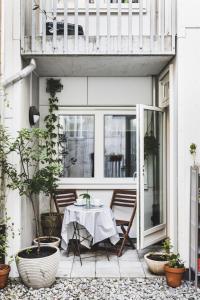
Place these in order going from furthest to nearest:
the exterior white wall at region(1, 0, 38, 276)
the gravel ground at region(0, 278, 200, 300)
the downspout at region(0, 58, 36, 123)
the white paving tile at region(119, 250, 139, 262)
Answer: the white paving tile at region(119, 250, 139, 262) < the exterior white wall at region(1, 0, 38, 276) < the downspout at region(0, 58, 36, 123) < the gravel ground at region(0, 278, 200, 300)

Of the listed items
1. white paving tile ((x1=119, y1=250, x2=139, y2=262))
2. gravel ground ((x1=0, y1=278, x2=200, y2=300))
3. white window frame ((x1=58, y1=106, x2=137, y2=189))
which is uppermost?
white window frame ((x1=58, y1=106, x2=137, y2=189))

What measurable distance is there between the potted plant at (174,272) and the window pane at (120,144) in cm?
228

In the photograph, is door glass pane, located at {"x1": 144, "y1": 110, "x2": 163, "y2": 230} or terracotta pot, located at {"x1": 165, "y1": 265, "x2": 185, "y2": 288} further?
door glass pane, located at {"x1": 144, "y1": 110, "x2": 163, "y2": 230}

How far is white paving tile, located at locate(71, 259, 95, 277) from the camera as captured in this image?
4605 mm

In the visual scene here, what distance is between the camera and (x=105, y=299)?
3883 mm

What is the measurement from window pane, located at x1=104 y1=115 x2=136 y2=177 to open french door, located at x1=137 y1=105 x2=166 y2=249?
0.76 meters

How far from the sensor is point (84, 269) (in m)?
4.79

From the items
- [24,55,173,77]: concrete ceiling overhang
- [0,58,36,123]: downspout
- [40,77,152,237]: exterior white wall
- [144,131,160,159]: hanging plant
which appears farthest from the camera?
[40,77,152,237]: exterior white wall

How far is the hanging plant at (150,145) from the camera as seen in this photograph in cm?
535

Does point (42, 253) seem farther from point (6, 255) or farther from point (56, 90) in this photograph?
point (56, 90)

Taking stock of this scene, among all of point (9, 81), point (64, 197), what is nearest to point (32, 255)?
point (64, 197)

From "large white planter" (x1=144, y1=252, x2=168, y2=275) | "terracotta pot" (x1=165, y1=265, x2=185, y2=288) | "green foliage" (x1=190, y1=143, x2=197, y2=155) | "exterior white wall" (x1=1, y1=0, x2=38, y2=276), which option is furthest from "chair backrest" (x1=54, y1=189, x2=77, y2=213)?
"green foliage" (x1=190, y1=143, x2=197, y2=155)

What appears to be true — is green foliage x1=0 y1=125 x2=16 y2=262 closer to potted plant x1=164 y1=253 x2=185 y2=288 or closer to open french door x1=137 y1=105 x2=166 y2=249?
open french door x1=137 y1=105 x2=166 y2=249

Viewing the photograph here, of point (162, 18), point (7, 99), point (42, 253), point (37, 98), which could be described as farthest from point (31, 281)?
point (162, 18)
